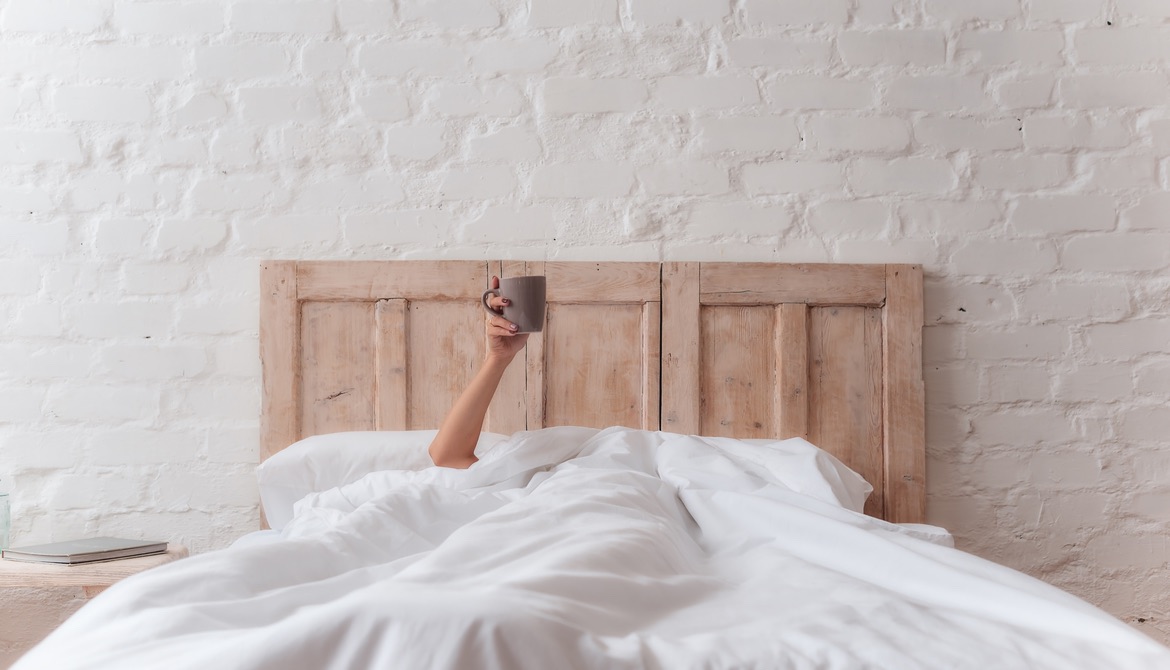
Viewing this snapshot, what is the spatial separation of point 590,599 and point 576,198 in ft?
4.27

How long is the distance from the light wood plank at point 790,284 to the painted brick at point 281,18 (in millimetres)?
1086

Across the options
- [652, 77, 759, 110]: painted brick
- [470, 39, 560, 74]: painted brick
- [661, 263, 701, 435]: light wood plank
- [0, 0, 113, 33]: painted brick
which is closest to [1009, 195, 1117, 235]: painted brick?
[652, 77, 759, 110]: painted brick

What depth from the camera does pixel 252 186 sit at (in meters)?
1.93

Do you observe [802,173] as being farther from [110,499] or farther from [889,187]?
[110,499]

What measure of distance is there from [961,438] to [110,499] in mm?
2019

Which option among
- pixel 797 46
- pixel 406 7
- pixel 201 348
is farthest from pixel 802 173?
pixel 201 348

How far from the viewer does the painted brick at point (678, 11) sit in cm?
195

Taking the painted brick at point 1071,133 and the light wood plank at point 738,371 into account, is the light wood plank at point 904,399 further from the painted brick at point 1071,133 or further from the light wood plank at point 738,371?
the painted brick at point 1071,133

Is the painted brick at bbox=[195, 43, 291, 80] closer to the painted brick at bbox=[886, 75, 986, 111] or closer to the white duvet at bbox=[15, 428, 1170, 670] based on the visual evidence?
the white duvet at bbox=[15, 428, 1170, 670]

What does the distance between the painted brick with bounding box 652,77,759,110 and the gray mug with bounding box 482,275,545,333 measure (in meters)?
0.68

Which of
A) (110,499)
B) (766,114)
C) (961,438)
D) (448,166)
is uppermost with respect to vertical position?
(766,114)

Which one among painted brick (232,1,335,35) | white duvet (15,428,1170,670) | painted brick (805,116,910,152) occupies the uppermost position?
painted brick (232,1,335,35)

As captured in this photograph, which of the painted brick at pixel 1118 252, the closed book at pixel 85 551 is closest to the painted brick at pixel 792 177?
the painted brick at pixel 1118 252

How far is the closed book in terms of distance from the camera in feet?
5.08
